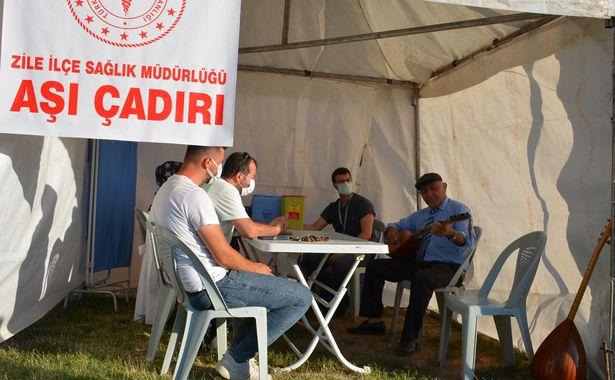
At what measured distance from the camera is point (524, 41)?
475 centimetres

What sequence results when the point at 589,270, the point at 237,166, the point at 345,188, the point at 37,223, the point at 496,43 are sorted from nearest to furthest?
the point at 589,270 < the point at 237,166 < the point at 37,223 < the point at 496,43 < the point at 345,188

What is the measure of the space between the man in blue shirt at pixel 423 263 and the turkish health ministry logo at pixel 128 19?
7.38 ft

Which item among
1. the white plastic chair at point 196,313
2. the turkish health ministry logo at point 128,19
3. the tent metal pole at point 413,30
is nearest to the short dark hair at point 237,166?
the white plastic chair at point 196,313

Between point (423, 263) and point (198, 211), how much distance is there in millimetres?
2193

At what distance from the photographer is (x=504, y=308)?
3.80 metres

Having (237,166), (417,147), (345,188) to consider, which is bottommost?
(345,188)

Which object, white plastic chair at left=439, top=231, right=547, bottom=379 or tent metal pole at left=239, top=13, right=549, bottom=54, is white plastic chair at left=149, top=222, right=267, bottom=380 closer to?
white plastic chair at left=439, top=231, right=547, bottom=379

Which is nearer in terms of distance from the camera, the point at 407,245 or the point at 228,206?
the point at 228,206

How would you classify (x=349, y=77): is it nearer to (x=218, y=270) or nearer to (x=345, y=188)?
(x=345, y=188)

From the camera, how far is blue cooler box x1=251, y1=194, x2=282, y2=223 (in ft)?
20.9

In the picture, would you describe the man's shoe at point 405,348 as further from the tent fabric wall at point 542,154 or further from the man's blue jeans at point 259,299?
the man's blue jeans at point 259,299

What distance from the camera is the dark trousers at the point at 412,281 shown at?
435 cm

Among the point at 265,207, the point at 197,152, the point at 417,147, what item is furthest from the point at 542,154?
the point at 265,207

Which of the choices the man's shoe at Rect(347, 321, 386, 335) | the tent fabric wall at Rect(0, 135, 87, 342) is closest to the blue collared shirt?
the man's shoe at Rect(347, 321, 386, 335)
